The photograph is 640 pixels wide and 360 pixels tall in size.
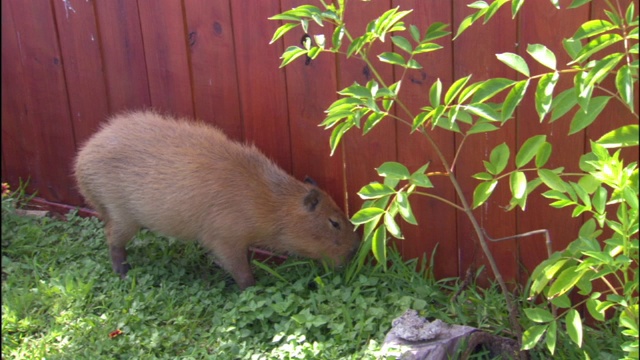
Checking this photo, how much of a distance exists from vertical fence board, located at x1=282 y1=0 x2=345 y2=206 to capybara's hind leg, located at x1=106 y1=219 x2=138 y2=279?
1.00 meters

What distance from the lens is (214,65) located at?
418 centimetres

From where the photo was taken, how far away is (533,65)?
3.13 meters

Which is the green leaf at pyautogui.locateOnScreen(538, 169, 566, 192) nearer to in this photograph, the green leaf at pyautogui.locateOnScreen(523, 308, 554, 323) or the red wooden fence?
the green leaf at pyautogui.locateOnScreen(523, 308, 554, 323)

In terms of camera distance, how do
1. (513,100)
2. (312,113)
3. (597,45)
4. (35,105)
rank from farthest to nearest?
(35,105) < (312,113) < (513,100) < (597,45)

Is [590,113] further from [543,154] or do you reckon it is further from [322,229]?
[322,229]

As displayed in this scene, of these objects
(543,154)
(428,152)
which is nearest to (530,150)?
(543,154)

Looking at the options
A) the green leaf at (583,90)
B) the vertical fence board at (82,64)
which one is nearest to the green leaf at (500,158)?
the green leaf at (583,90)

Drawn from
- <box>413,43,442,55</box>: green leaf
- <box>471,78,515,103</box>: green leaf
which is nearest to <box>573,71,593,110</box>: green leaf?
<box>471,78,515,103</box>: green leaf

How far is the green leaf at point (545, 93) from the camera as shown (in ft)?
7.02

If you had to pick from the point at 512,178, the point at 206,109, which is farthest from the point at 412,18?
the point at 206,109

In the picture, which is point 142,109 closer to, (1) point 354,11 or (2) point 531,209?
(1) point 354,11

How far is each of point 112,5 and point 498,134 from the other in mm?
2435

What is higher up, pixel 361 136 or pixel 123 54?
pixel 123 54

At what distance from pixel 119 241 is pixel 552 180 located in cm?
266
